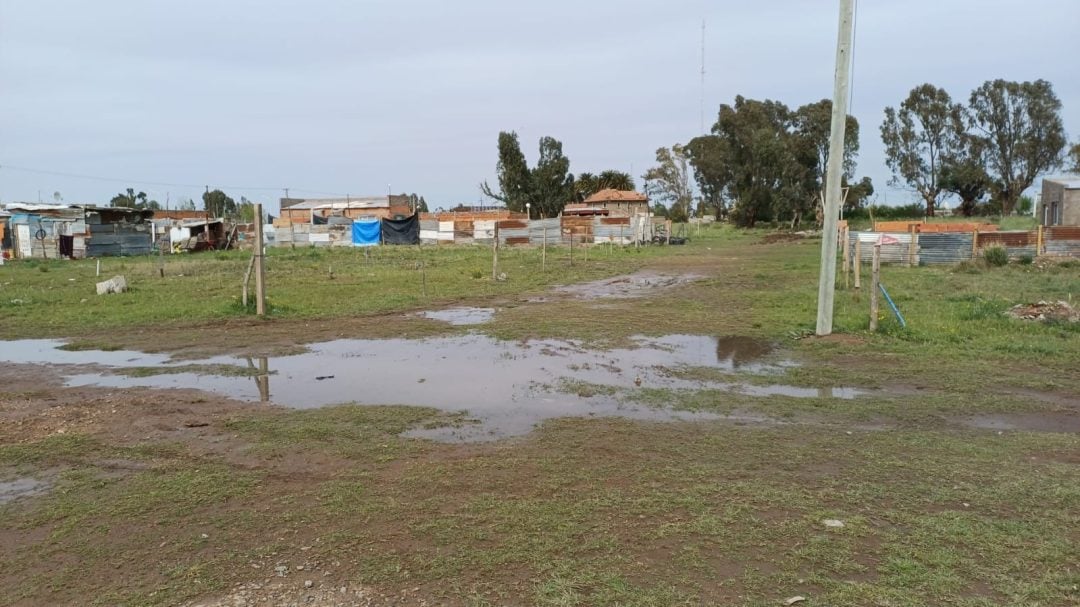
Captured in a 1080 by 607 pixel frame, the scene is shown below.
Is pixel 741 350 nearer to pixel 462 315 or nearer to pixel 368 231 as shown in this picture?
pixel 462 315

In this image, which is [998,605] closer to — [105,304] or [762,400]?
[762,400]

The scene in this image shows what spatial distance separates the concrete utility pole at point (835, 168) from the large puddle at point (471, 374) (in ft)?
4.60

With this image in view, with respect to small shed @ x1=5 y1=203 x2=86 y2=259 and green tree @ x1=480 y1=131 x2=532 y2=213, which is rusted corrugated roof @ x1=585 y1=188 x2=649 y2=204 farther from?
small shed @ x1=5 y1=203 x2=86 y2=259

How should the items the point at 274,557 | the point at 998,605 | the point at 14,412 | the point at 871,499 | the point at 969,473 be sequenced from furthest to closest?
the point at 14,412 → the point at 969,473 → the point at 871,499 → the point at 274,557 → the point at 998,605

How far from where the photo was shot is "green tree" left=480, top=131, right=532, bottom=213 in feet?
221

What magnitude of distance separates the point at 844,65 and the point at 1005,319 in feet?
17.6

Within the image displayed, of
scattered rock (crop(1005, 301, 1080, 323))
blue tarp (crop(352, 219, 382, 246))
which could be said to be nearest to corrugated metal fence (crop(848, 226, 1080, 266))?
scattered rock (crop(1005, 301, 1080, 323))

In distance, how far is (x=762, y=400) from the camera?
752 cm

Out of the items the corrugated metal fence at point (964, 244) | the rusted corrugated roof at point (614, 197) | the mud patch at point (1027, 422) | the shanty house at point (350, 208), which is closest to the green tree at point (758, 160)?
the rusted corrugated roof at point (614, 197)

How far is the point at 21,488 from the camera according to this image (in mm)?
5098

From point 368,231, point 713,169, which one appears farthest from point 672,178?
point 368,231

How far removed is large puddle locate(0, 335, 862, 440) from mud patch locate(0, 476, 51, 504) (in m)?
2.56

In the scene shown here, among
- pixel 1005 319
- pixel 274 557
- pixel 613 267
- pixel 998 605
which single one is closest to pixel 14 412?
pixel 274 557

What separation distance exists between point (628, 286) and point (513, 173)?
4875 centimetres
